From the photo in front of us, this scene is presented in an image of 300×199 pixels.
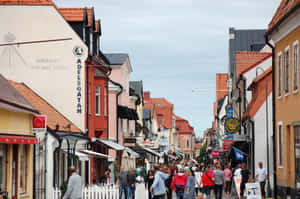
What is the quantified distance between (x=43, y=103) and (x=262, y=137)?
13.2 m

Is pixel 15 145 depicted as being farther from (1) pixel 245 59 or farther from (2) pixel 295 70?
(1) pixel 245 59

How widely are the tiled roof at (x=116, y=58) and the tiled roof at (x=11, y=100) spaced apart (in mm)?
28108

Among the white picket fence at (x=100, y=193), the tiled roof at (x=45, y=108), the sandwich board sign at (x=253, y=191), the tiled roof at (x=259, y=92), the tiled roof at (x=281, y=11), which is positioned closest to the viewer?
the sandwich board sign at (x=253, y=191)

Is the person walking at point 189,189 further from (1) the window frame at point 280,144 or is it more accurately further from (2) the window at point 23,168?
(2) the window at point 23,168

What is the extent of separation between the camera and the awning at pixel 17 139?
19612 mm

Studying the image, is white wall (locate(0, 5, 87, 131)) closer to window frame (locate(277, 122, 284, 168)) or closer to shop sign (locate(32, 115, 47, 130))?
shop sign (locate(32, 115, 47, 130))

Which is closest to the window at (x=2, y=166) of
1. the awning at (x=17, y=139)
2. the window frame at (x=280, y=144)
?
the awning at (x=17, y=139)

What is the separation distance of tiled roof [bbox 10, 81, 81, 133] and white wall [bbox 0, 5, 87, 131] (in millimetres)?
1301

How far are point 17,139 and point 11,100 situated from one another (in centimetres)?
136

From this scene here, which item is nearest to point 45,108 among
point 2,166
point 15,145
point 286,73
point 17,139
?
point 15,145

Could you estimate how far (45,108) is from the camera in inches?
1225

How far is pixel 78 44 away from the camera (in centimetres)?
3341

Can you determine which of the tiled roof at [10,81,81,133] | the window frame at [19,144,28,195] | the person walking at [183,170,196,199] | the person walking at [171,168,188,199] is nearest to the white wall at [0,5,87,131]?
the tiled roof at [10,81,81,133]

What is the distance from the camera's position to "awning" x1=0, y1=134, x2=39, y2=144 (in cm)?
1961
